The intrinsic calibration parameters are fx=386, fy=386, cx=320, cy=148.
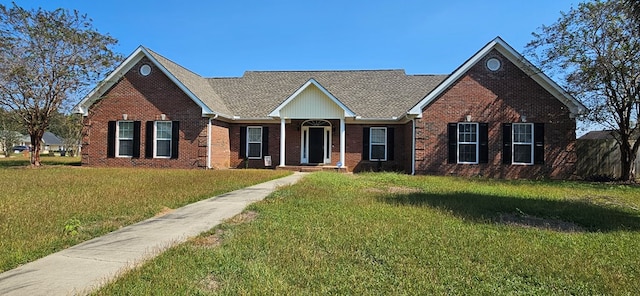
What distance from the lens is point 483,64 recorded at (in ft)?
56.1

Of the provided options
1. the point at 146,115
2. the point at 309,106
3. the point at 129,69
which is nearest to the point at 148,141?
the point at 146,115

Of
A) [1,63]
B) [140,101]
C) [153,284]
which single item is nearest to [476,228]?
[153,284]

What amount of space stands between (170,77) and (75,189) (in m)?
9.93

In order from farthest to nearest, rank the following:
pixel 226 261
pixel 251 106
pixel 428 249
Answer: pixel 251 106 → pixel 428 249 → pixel 226 261

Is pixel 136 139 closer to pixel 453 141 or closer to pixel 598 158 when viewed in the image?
pixel 453 141

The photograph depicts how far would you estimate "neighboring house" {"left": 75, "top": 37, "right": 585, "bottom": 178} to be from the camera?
55.5 ft

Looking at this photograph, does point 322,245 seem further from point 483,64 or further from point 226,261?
point 483,64

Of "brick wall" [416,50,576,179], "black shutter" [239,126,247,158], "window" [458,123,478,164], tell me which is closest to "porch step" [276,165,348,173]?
"black shutter" [239,126,247,158]

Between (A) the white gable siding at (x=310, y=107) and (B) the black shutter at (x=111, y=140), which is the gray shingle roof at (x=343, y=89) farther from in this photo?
(B) the black shutter at (x=111, y=140)

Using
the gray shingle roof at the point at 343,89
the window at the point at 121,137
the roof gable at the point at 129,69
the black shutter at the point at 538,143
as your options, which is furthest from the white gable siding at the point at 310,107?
the black shutter at the point at 538,143

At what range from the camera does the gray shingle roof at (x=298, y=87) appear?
66.4 feet

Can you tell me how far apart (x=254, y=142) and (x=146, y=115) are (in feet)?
18.0

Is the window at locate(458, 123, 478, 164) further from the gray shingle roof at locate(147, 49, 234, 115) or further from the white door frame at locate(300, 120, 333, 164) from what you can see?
the gray shingle roof at locate(147, 49, 234, 115)

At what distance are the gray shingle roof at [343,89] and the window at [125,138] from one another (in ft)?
16.8
